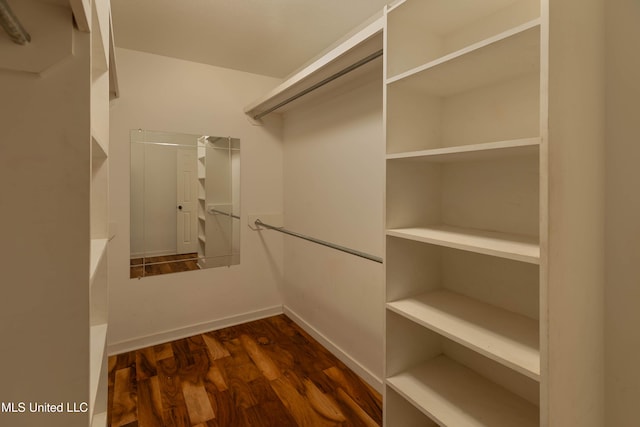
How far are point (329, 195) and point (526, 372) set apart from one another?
5.54ft

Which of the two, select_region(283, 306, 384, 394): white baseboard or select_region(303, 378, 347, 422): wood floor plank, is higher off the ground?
select_region(283, 306, 384, 394): white baseboard

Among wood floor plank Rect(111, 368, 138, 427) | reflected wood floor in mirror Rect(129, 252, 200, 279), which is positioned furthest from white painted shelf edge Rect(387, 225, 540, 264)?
reflected wood floor in mirror Rect(129, 252, 200, 279)

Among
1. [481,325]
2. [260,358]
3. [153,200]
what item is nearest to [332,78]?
[481,325]

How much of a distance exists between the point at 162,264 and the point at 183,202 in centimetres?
54

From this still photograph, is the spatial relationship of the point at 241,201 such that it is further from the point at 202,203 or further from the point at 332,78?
the point at 332,78

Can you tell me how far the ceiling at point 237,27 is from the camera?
5.70 feet

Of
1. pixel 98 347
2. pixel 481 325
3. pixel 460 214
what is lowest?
pixel 98 347

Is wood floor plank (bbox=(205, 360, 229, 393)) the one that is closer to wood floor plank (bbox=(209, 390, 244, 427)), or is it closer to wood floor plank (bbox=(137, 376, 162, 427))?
wood floor plank (bbox=(209, 390, 244, 427))

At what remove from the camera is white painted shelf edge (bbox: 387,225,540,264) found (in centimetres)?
85

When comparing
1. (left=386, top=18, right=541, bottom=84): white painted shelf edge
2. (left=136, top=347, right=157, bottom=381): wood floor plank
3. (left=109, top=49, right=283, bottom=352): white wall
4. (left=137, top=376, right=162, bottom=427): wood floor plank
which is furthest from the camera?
(left=109, top=49, right=283, bottom=352): white wall

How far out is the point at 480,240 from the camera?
103 centimetres

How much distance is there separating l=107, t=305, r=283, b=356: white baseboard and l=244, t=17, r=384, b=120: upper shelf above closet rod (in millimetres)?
1910
